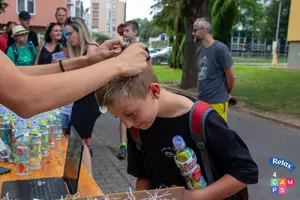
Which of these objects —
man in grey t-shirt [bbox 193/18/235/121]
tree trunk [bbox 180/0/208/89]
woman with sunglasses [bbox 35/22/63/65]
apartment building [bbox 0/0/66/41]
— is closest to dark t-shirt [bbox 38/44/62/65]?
woman with sunglasses [bbox 35/22/63/65]

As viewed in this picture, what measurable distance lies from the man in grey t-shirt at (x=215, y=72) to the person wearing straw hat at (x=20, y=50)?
289cm

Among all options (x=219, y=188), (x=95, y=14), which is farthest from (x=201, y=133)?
(x=95, y=14)

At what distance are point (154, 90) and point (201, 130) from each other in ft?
0.85

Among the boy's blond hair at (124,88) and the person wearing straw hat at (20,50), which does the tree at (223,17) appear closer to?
the person wearing straw hat at (20,50)

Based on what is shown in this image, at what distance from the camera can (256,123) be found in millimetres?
7473

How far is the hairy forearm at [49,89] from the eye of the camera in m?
1.04

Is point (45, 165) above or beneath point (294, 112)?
above

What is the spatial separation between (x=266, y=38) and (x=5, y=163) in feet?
194

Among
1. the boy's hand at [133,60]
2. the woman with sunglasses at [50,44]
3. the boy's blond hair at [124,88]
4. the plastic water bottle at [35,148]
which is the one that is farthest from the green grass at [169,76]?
the boy's hand at [133,60]

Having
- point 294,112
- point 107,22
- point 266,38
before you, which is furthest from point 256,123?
point 107,22

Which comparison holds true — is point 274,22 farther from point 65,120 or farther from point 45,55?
point 65,120

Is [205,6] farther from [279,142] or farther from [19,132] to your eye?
[19,132]

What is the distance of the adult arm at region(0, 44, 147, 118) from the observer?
103 cm

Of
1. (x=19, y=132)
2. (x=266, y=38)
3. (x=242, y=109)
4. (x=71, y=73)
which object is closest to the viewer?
(x=71, y=73)
